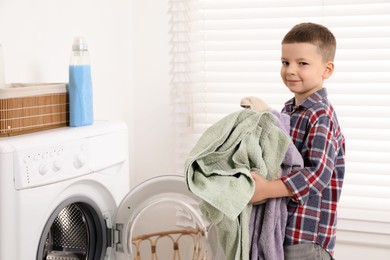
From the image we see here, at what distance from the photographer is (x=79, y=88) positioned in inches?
74.8

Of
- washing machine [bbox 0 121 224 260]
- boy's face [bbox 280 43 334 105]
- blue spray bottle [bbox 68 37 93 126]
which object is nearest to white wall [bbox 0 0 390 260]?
blue spray bottle [bbox 68 37 93 126]

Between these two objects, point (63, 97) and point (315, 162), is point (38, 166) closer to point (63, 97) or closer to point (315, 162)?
point (63, 97)

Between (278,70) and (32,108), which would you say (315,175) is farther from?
(278,70)

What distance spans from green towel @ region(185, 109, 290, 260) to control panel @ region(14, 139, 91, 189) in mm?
352

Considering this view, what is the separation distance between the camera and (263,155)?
1.69 meters

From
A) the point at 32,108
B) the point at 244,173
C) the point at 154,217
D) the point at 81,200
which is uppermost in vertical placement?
the point at 32,108

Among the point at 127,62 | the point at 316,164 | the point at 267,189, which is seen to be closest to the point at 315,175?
the point at 316,164

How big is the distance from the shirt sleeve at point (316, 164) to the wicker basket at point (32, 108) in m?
0.75

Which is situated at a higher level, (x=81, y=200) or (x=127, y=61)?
(x=127, y=61)

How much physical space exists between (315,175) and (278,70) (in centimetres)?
100

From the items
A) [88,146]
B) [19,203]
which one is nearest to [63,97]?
[88,146]

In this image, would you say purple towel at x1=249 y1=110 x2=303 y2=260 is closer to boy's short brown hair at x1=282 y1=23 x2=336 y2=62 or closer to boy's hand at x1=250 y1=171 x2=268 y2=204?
boy's hand at x1=250 y1=171 x2=268 y2=204

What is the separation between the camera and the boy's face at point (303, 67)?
1.78 metres

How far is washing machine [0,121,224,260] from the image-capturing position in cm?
153
